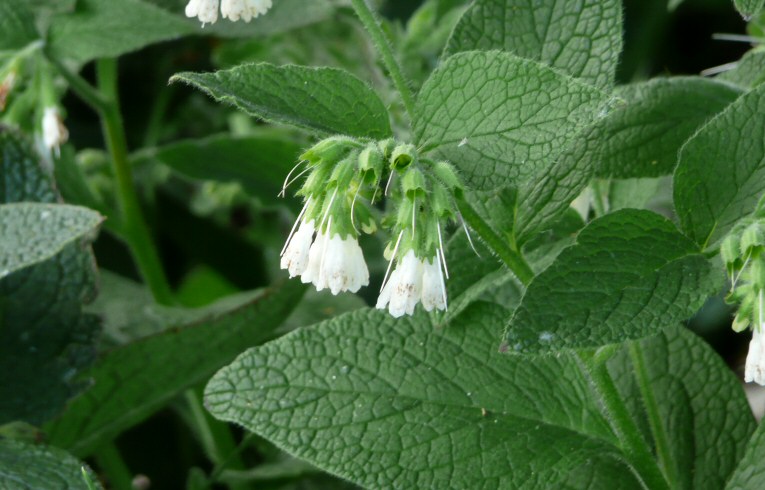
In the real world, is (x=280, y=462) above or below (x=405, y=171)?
below

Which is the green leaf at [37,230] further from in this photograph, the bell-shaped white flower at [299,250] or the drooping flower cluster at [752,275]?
the drooping flower cluster at [752,275]

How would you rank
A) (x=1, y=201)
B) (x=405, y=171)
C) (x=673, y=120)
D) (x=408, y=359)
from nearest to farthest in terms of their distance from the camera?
(x=405, y=171) < (x=408, y=359) < (x=673, y=120) < (x=1, y=201)

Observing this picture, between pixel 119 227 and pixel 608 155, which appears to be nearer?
pixel 608 155

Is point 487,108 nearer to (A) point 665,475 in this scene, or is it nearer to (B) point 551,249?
(B) point 551,249

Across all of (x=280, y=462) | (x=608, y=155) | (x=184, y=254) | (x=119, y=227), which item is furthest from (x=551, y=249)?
(x=184, y=254)

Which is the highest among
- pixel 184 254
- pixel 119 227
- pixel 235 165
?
pixel 235 165

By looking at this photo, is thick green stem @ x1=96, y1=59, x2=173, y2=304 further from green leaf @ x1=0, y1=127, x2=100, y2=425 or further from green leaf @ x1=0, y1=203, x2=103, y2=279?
green leaf @ x1=0, y1=203, x2=103, y2=279

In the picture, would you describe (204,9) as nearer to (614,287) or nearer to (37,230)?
(37,230)

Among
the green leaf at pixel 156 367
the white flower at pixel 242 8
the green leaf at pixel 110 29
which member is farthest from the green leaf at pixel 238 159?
the white flower at pixel 242 8

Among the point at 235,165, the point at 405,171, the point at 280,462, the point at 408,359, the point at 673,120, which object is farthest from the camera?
the point at 235,165
